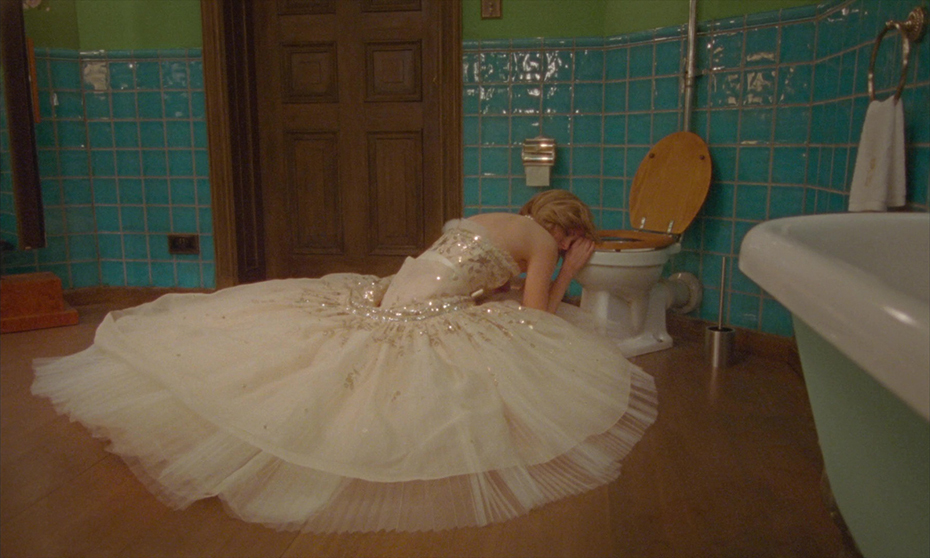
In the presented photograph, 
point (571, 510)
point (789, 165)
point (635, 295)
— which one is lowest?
point (571, 510)

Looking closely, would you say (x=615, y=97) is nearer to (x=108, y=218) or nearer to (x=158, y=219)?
(x=158, y=219)

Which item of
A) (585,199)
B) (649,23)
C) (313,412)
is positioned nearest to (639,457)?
(313,412)

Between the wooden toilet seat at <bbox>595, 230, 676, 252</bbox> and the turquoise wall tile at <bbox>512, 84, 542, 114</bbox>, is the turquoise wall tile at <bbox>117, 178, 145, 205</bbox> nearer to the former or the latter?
the turquoise wall tile at <bbox>512, 84, 542, 114</bbox>

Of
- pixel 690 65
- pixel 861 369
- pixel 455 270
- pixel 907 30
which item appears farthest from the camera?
pixel 690 65

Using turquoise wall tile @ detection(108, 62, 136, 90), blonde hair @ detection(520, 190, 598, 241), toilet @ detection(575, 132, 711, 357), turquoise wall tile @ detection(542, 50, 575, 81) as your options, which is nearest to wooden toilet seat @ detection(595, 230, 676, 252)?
toilet @ detection(575, 132, 711, 357)

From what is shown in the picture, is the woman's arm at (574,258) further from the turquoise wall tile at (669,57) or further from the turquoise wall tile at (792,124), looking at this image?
the turquoise wall tile at (669,57)

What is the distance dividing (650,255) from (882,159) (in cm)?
84

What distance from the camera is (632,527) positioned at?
1402 millimetres

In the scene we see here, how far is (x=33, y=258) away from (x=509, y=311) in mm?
2596

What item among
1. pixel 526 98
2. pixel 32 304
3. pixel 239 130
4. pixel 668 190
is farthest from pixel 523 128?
pixel 32 304

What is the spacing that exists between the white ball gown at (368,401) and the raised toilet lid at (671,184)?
0.90 m

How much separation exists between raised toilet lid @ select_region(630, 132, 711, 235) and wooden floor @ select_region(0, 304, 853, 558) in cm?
94

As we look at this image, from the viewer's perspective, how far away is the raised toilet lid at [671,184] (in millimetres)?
2695

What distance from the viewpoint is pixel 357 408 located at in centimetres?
153
